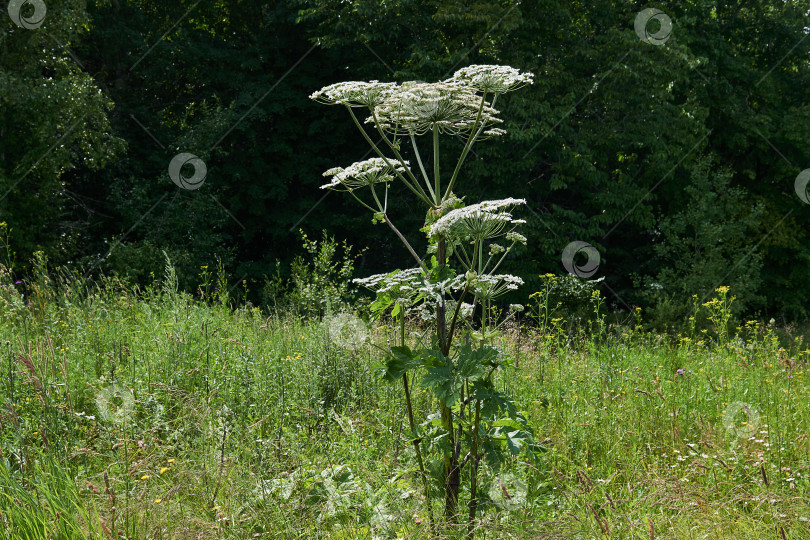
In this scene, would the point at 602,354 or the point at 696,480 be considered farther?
the point at 602,354

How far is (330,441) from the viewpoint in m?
3.52

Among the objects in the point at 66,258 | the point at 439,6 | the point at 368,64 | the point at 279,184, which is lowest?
the point at 66,258

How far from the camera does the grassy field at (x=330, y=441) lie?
245cm

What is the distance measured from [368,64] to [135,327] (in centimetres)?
917

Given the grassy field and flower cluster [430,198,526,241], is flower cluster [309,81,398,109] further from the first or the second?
the grassy field

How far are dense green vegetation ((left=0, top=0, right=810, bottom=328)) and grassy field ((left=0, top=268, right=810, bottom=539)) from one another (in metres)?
6.83

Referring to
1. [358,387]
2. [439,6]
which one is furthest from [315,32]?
[358,387]

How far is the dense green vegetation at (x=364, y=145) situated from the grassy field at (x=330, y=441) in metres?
6.83

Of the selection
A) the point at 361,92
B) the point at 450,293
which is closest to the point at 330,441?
the point at 450,293

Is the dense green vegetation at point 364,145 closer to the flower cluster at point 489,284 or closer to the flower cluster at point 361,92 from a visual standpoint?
the flower cluster at point 361,92

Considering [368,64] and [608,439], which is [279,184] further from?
[608,439]

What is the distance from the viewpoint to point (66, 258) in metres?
12.4

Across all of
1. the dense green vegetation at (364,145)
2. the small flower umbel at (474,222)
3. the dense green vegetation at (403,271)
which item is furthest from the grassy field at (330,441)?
the dense green vegetation at (364,145)

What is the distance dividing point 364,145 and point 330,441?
→ 1170 cm
